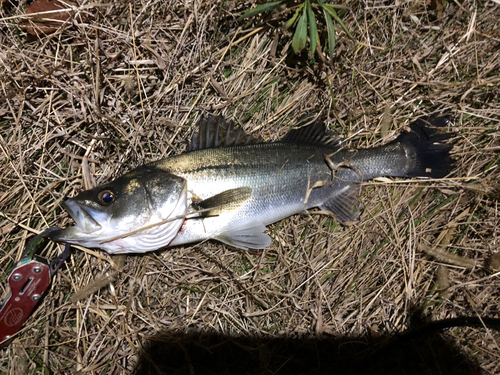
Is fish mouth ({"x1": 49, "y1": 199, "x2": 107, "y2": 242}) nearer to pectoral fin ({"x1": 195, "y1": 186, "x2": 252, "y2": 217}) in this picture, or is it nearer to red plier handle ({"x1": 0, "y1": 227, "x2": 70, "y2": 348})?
red plier handle ({"x1": 0, "y1": 227, "x2": 70, "y2": 348})

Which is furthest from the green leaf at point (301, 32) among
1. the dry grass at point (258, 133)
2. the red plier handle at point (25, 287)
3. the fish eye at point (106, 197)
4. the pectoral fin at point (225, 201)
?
the red plier handle at point (25, 287)

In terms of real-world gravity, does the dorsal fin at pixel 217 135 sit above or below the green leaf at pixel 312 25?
below

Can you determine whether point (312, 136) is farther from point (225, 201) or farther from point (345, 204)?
point (225, 201)

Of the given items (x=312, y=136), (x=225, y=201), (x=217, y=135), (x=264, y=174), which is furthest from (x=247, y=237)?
(x=312, y=136)

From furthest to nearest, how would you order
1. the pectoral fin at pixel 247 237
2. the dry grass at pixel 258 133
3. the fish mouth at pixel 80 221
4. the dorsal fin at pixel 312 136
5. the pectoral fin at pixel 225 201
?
the dorsal fin at pixel 312 136, the dry grass at pixel 258 133, the pectoral fin at pixel 247 237, the pectoral fin at pixel 225 201, the fish mouth at pixel 80 221

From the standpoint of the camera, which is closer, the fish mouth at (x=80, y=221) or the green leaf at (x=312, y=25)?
the fish mouth at (x=80, y=221)

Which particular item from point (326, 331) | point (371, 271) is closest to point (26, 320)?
point (326, 331)

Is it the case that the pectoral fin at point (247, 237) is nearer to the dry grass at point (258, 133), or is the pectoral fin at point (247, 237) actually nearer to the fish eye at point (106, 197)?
the dry grass at point (258, 133)
